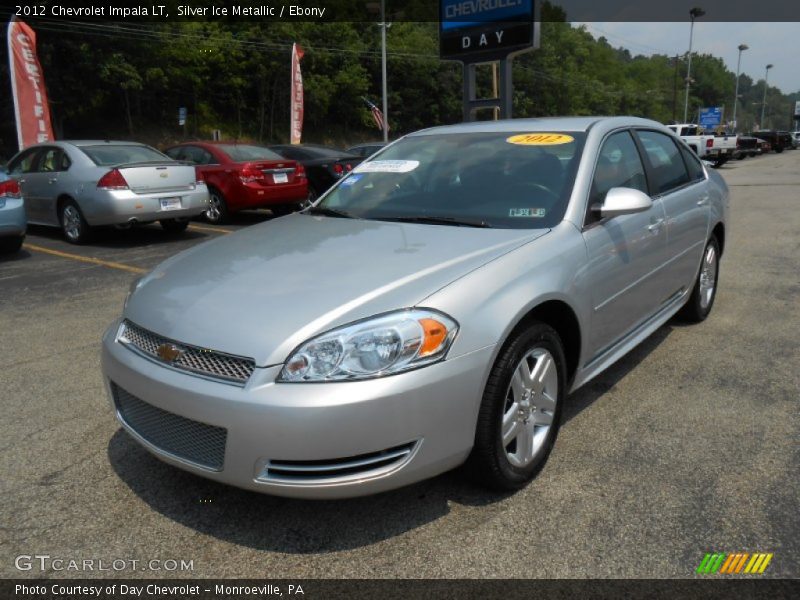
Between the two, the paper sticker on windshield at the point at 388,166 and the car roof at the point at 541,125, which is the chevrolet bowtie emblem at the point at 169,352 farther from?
the car roof at the point at 541,125

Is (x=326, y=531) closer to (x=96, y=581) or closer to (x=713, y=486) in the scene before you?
(x=96, y=581)

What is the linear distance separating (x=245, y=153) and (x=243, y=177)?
2.42 feet

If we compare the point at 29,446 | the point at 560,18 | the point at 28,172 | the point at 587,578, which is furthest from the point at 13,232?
the point at 560,18

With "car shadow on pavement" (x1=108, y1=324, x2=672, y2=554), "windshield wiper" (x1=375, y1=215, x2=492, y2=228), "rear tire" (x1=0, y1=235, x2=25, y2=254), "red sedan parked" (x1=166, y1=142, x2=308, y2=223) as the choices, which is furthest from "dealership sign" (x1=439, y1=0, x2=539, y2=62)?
"car shadow on pavement" (x1=108, y1=324, x2=672, y2=554)

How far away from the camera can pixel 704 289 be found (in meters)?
5.14

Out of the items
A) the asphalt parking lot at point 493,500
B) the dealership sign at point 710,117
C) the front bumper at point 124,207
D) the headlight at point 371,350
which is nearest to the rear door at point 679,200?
the asphalt parking lot at point 493,500

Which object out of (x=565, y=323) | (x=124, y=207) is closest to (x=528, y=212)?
(x=565, y=323)

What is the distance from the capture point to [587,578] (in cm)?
227

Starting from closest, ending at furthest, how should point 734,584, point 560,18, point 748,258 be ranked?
1. point 734,584
2. point 748,258
3. point 560,18

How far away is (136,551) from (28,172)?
9.07m

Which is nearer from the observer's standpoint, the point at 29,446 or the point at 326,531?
the point at 326,531

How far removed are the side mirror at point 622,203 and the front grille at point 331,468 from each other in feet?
5.30

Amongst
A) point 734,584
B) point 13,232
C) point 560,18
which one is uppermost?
point 560,18

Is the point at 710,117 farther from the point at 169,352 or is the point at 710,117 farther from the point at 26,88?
the point at 169,352
